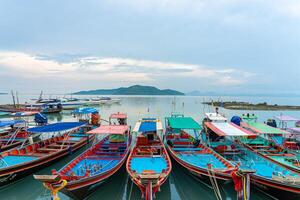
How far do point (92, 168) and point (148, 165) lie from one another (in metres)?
3.06

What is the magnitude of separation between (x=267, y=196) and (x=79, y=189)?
9012mm

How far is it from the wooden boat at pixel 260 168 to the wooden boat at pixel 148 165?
3.90 m

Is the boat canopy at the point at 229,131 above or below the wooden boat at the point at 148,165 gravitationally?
above

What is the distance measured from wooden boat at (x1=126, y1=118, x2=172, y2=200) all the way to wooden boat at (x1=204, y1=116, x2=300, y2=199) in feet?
12.8

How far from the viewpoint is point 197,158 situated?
12133 millimetres

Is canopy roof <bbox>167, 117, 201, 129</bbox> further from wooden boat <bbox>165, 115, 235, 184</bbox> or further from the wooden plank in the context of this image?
the wooden plank

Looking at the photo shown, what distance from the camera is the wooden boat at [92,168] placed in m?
7.83

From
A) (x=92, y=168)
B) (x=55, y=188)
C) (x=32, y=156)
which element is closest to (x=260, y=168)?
(x=92, y=168)

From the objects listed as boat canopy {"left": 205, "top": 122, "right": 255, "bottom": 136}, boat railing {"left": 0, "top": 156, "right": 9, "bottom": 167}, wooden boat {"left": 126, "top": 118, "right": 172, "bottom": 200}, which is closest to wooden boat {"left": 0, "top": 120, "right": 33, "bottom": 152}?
boat railing {"left": 0, "top": 156, "right": 9, "bottom": 167}

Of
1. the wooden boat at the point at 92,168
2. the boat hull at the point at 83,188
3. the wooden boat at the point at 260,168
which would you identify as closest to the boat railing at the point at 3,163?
the wooden boat at the point at 92,168

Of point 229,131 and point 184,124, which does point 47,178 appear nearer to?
point 184,124

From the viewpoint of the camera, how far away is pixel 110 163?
11.1m

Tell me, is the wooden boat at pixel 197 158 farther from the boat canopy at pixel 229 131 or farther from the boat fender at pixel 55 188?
the boat fender at pixel 55 188

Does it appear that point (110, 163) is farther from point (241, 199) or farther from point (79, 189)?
point (241, 199)
